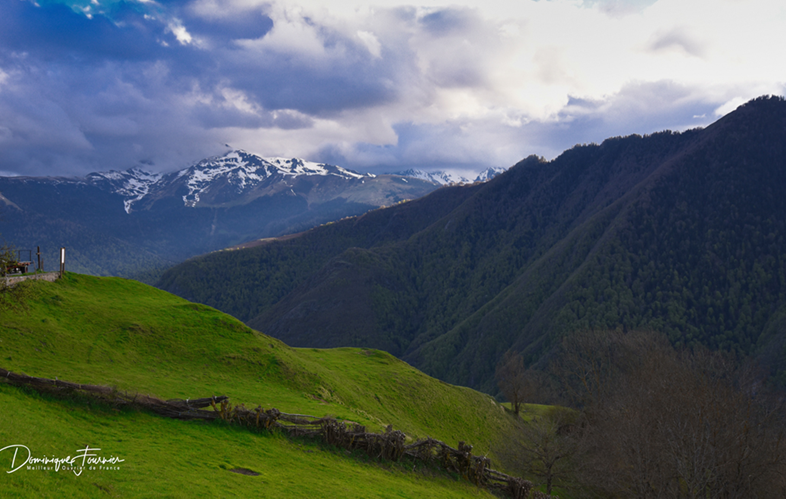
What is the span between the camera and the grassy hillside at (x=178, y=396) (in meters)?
18.9

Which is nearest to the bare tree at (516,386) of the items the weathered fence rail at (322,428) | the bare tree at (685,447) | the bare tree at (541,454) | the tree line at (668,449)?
the tree line at (668,449)

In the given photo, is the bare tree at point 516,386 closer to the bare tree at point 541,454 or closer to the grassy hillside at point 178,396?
the grassy hillside at point 178,396

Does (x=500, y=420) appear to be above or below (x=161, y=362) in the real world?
below

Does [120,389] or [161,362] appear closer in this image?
[120,389]

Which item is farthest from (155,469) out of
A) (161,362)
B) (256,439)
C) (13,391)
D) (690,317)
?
(690,317)

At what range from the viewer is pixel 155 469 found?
60.8ft

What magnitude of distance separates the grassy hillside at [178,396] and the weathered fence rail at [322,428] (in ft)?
2.70

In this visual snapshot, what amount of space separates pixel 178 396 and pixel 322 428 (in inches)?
397

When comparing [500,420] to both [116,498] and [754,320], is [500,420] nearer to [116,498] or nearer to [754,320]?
[116,498]

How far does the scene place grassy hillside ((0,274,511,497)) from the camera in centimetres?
1888

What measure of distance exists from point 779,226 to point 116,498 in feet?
836

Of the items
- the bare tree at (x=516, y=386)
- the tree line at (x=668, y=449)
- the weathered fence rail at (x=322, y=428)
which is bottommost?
the bare tree at (x=516, y=386)

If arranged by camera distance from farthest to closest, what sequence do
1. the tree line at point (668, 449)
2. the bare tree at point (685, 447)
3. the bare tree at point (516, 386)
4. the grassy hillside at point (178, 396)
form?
the bare tree at point (516, 386) → the tree line at point (668, 449) → the bare tree at point (685, 447) → the grassy hillside at point (178, 396)

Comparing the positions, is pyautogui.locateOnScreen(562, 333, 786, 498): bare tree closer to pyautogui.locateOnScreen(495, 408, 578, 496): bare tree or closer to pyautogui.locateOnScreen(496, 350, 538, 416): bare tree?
pyautogui.locateOnScreen(495, 408, 578, 496): bare tree
